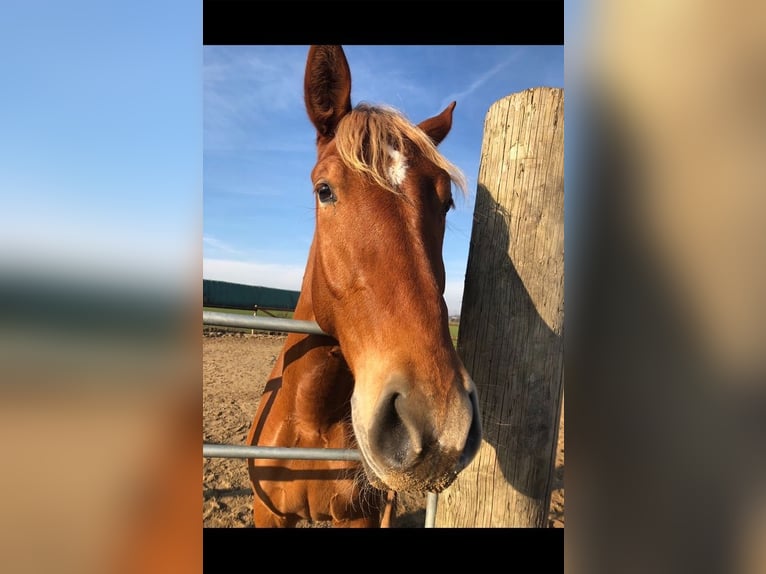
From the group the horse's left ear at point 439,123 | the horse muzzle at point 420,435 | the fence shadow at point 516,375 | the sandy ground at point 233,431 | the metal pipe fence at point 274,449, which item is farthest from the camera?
the sandy ground at point 233,431

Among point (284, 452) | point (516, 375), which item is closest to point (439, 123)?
point (516, 375)

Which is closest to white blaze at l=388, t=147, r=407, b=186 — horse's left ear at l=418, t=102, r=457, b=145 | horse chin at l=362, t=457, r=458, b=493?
horse's left ear at l=418, t=102, r=457, b=145

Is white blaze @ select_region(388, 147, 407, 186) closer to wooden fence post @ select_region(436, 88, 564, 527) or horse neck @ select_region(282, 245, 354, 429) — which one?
wooden fence post @ select_region(436, 88, 564, 527)

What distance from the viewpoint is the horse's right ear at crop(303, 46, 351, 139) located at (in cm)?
134

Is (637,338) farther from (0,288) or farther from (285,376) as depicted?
(285,376)

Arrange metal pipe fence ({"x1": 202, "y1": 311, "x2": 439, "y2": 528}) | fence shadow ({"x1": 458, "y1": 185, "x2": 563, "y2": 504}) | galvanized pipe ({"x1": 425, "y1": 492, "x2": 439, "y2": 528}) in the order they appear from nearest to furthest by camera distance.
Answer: fence shadow ({"x1": 458, "y1": 185, "x2": 563, "y2": 504})
metal pipe fence ({"x1": 202, "y1": 311, "x2": 439, "y2": 528})
galvanized pipe ({"x1": 425, "y1": 492, "x2": 439, "y2": 528})

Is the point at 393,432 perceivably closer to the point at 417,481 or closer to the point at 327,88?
the point at 417,481

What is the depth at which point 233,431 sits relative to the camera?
168 inches

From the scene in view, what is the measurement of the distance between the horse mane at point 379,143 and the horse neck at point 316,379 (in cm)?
51

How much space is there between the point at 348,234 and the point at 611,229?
36.2 inches

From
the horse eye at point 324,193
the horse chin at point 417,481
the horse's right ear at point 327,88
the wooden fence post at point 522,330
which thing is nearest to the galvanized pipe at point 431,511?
the wooden fence post at point 522,330

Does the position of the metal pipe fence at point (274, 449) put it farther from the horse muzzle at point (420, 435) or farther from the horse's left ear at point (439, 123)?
the horse's left ear at point (439, 123)

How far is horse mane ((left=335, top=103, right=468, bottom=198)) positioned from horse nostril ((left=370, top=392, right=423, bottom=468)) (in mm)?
632

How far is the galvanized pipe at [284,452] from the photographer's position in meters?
1.28
